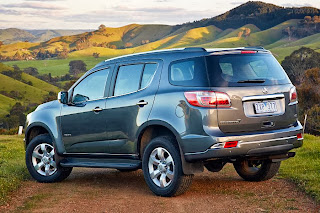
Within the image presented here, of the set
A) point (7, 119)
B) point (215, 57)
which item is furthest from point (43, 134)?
point (7, 119)

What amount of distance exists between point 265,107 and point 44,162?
4.19 meters

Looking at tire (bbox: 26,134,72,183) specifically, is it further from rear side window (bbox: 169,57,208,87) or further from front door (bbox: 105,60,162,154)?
rear side window (bbox: 169,57,208,87)

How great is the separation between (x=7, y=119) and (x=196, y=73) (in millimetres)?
91605

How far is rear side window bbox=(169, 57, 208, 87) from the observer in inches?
283

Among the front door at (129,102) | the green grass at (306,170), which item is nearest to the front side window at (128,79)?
the front door at (129,102)

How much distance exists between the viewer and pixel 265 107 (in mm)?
7297

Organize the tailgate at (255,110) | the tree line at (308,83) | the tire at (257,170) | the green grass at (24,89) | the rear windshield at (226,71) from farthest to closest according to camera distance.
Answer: the green grass at (24,89)
the tree line at (308,83)
the tire at (257,170)
the rear windshield at (226,71)
the tailgate at (255,110)

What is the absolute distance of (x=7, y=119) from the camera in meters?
94.9

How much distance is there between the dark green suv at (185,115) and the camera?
278 inches

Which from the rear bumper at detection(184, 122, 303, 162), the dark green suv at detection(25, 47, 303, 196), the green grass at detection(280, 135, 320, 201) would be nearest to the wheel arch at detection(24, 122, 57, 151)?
the dark green suv at detection(25, 47, 303, 196)

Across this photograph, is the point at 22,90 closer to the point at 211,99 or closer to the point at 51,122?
the point at 51,122

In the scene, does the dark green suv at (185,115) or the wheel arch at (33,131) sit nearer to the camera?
the dark green suv at (185,115)

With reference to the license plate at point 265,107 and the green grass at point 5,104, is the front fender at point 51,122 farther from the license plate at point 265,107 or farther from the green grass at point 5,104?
the green grass at point 5,104

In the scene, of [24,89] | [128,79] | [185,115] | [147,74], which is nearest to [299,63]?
[24,89]
